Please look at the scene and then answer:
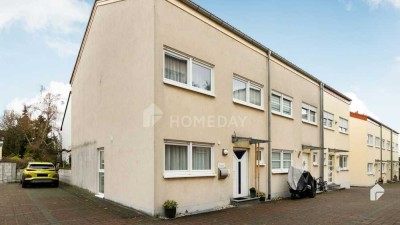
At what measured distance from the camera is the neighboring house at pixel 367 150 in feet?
118

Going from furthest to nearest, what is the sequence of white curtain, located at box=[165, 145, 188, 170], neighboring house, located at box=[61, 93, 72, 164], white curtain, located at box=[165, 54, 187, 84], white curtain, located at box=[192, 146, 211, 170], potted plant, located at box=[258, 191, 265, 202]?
neighboring house, located at box=[61, 93, 72, 164]
potted plant, located at box=[258, 191, 265, 202]
white curtain, located at box=[192, 146, 211, 170]
white curtain, located at box=[165, 54, 187, 84]
white curtain, located at box=[165, 145, 188, 170]

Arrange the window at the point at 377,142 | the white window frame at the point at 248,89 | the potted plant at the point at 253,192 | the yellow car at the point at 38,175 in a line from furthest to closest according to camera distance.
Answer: the window at the point at 377,142 → the yellow car at the point at 38,175 → the potted plant at the point at 253,192 → the white window frame at the point at 248,89

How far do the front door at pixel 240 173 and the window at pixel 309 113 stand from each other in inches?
297

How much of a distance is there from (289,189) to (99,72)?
1080cm

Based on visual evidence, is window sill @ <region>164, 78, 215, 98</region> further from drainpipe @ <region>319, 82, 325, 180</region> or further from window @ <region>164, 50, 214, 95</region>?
drainpipe @ <region>319, 82, 325, 180</region>

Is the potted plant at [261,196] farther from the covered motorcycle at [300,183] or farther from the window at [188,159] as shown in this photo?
the window at [188,159]

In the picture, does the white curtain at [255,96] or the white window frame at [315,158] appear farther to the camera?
the white window frame at [315,158]

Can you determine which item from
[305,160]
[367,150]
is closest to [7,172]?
[305,160]

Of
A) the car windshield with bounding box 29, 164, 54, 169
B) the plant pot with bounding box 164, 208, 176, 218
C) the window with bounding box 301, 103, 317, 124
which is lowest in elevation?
the plant pot with bounding box 164, 208, 176, 218

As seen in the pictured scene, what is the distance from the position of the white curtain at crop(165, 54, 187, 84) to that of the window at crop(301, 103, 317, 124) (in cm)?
1112

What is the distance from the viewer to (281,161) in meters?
17.6

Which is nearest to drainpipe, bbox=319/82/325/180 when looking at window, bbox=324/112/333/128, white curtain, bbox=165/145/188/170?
window, bbox=324/112/333/128

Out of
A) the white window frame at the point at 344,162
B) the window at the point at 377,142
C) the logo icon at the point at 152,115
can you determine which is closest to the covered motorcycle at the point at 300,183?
the logo icon at the point at 152,115

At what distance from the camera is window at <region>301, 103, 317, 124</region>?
20.8 m
